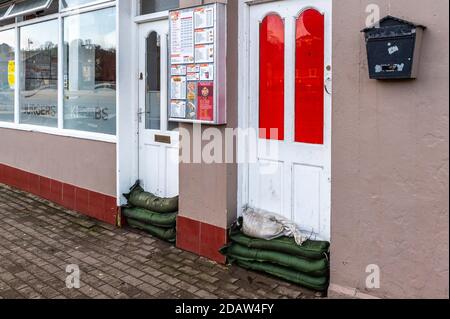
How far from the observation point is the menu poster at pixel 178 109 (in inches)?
189

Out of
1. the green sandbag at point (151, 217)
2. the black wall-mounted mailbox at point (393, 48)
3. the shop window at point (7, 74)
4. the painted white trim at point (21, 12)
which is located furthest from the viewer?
the shop window at point (7, 74)

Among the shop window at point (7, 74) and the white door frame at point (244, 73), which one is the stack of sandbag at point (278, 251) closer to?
the white door frame at point (244, 73)

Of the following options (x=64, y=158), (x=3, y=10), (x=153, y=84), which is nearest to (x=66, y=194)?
(x=64, y=158)

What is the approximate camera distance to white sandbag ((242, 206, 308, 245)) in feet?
14.0

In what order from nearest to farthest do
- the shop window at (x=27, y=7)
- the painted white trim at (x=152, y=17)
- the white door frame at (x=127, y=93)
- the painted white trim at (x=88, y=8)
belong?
the painted white trim at (x=152, y=17) → the white door frame at (x=127, y=93) → the painted white trim at (x=88, y=8) → the shop window at (x=27, y=7)

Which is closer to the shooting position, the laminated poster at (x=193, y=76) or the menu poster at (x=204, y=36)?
the menu poster at (x=204, y=36)

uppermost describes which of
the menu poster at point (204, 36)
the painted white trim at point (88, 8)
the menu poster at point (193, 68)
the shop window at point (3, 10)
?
the shop window at point (3, 10)

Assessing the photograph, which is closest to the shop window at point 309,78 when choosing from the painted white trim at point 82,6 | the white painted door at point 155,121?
the white painted door at point 155,121

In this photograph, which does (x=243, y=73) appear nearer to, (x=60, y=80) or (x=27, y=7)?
(x=60, y=80)

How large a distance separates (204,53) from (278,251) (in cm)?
202

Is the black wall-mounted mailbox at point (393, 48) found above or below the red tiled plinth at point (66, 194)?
above

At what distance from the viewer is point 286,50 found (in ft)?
14.0

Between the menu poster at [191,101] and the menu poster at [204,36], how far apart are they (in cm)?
42
